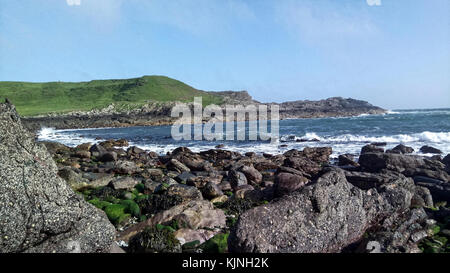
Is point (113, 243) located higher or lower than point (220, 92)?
lower

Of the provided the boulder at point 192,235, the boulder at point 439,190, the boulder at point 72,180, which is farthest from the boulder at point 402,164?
the boulder at point 72,180

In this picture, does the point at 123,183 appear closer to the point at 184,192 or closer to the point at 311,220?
the point at 184,192

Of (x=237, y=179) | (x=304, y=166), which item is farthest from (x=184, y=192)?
(x=304, y=166)

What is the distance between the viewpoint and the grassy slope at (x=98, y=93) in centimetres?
12888

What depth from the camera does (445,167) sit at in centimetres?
1521

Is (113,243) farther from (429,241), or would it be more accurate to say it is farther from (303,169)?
(303,169)

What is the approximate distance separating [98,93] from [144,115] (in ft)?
236

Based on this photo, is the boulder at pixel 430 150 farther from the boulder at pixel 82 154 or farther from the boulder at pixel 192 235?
the boulder at pixel 82 154

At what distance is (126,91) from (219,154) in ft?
467

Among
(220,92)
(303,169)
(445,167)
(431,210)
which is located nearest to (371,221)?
(431,210)

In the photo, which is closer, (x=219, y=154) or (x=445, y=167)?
(x=445, y=167)

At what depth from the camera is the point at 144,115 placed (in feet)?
308

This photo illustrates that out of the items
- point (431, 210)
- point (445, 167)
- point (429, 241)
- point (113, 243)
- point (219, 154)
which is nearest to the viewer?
point (113, 243)

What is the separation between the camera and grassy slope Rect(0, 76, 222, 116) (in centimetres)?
12888
